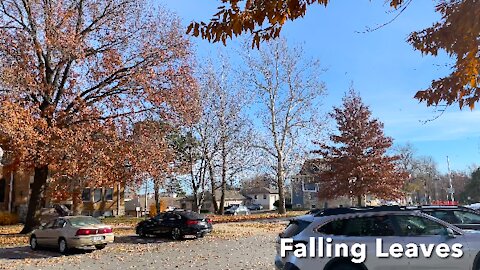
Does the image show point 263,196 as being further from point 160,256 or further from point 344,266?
point 344,266

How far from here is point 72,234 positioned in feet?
56.5

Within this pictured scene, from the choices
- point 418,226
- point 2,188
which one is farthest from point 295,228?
point 2,188

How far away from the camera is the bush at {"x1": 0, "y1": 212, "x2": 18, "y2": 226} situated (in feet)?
122

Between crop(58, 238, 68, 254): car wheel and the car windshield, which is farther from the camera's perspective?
the car windshield

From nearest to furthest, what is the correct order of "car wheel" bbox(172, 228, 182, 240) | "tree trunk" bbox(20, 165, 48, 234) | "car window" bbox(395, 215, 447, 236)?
"car window" bbox(395, 215, 447, 236)
"car wheel" bbox(172, 228, 182, 240)
"tree trunk" bbox(20, 165, 48, 234)

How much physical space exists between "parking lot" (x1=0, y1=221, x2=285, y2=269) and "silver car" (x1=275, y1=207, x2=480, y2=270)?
13.2 feet

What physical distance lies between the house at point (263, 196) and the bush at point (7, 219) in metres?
68.0

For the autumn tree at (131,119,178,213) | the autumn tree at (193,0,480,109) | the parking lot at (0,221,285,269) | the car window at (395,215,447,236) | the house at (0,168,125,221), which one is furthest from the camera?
the house at (0,168,125,221)

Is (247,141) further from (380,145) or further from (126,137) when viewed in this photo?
(126,137)

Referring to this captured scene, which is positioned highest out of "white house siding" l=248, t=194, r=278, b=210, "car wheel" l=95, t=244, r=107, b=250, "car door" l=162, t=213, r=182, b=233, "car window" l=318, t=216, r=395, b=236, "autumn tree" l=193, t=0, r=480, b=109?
"autumn tree" l=193, t=0, r=480, b=109

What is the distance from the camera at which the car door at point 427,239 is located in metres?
7.93

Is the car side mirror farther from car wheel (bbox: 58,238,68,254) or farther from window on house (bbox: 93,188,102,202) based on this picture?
window on house (bbox: 93,188,102,202)

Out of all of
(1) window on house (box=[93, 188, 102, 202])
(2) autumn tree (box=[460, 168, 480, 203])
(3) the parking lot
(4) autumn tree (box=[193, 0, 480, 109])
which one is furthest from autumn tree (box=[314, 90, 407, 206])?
(2) autumn tree (box=[460, 168, 480, 203])

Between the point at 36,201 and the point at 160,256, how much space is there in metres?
13.0
